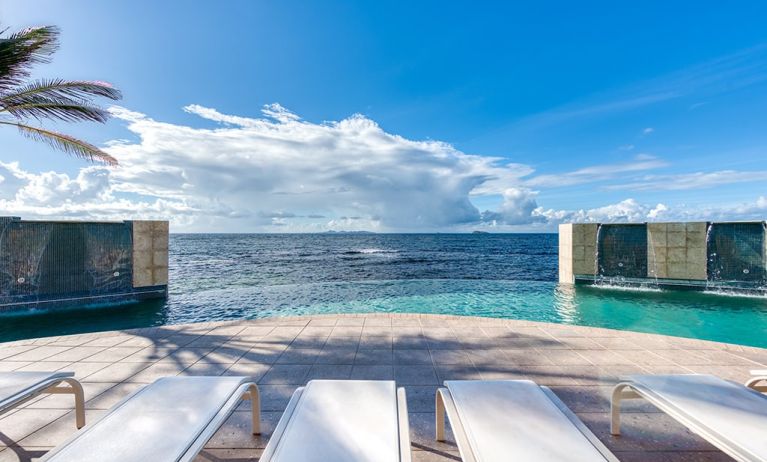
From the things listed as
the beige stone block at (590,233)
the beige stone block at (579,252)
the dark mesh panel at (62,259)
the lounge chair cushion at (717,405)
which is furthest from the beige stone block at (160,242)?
the beige stone block at (590,233)

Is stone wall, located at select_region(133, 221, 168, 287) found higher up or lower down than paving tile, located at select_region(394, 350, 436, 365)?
higher up

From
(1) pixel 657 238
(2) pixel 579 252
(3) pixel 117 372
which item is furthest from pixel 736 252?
(3) pixel 117 372

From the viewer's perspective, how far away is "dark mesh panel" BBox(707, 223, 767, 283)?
518 inches

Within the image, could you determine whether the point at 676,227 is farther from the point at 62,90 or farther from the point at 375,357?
the point at 62,90

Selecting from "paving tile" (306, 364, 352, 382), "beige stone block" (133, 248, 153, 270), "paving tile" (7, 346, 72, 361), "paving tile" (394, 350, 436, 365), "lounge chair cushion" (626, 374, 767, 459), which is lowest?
"paving tile" (7, 346, 72, 361)

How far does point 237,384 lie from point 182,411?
1.40 feet

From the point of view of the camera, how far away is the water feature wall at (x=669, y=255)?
1328 centimetres

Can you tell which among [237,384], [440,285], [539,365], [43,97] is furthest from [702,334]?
[43,97]

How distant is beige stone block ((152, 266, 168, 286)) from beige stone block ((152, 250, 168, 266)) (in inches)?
6.9

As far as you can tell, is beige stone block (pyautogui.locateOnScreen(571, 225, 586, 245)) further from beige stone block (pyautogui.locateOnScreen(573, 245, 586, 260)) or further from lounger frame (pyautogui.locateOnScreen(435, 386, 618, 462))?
lounger frame (pyautogui.locateOnScreen(435, 386, 618, 462))

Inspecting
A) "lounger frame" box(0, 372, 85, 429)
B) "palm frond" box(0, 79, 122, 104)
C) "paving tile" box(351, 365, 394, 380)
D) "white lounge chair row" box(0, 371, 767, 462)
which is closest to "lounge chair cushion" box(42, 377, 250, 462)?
"white lounge chair row" box(0, 371, 767, 462)

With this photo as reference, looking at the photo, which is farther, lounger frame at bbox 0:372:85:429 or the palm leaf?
the palm leaf

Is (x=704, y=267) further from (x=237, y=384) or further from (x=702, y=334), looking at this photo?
(x=237, y=384)

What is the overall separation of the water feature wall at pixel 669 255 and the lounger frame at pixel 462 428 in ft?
48.5
